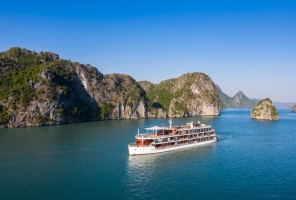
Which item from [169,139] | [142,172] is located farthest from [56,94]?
[142,172]

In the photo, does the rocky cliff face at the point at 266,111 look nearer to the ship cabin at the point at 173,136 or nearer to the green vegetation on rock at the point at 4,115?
the ship cabin at the point at 173,136

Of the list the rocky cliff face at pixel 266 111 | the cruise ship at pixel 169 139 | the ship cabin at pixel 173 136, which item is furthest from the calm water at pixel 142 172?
the rocky cliff face at pixel 266 111

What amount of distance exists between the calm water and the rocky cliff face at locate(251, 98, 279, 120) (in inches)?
4183

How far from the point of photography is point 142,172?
151 ft

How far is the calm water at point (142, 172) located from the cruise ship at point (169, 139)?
2.30 m

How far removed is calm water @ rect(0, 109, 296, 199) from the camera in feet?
122

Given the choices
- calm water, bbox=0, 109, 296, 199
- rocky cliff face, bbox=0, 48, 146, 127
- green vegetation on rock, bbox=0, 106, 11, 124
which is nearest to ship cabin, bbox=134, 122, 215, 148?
calm water, bbox=0, 109, 296, 199

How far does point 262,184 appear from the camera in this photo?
41188 mm

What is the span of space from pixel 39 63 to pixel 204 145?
141045 mm

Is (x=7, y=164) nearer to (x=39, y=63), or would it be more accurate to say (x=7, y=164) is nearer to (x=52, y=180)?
(x=52, y=180)

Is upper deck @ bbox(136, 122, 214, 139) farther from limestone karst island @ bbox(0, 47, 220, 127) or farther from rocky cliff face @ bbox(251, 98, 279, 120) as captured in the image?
rocky cliff face @ bbox(251, 98, 279, 120)

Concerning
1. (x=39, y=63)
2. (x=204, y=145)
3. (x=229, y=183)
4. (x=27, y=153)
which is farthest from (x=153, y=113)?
(x=229, y=183)

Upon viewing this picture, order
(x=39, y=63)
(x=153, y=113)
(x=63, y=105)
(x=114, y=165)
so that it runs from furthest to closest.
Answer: (x=153, y=113), (x=39, y=63), (x=63, y=105), (x=114, y=165)

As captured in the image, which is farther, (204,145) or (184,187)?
(204,145)
